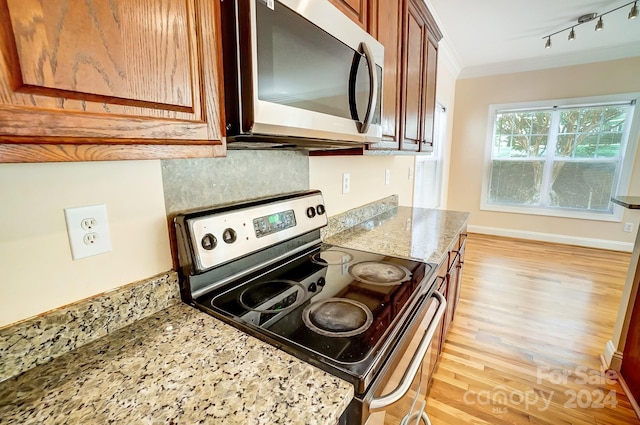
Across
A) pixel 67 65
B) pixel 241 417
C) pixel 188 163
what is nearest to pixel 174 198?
pixel 188 163

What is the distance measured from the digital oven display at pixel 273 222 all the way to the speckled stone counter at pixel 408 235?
0.36 meters

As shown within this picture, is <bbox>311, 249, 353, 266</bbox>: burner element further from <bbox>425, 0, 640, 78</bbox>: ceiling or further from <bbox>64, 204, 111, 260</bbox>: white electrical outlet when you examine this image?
<bbox>425, 0, 640, 78</bbox>: ceiling

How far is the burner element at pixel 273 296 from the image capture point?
0.80 m

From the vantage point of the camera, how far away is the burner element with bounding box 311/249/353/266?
44.9 inches

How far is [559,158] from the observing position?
12.7 ft

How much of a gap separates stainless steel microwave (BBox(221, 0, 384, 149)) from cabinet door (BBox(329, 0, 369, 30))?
0.09 meters

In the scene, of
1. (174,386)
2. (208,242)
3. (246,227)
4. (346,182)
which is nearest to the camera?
(174,386)

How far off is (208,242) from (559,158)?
476 cm

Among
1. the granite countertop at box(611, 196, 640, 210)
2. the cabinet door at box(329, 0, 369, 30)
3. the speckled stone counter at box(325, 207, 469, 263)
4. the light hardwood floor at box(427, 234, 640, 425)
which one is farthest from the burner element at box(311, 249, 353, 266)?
the granite countertop at box(611, 196, 640, 210)

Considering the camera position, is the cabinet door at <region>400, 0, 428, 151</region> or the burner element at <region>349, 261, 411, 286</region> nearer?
the burner element at <region>349, 261, 411, 286</region>

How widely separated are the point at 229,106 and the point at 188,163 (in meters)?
0.29

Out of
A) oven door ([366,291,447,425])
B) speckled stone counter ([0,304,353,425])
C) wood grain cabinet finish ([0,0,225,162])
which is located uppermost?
wood grain cabinet finish ([0,0,225,162])

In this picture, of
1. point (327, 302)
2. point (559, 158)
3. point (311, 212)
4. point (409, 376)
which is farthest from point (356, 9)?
point (559, 158)

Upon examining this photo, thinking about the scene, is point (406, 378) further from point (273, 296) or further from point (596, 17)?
point (596, 17)
